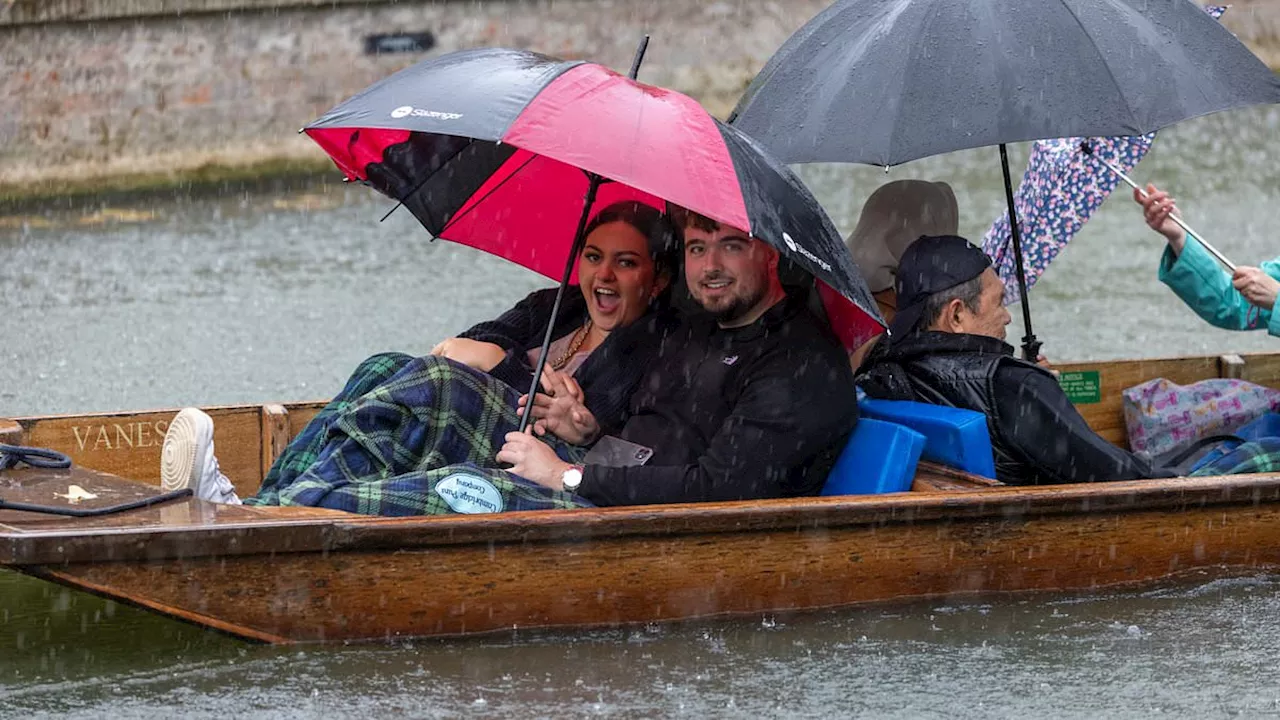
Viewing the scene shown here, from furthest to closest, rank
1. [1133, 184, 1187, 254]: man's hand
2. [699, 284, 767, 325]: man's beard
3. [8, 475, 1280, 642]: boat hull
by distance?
[1133, 184, 1187, 254]: man's hand → [699, 284, 767, 325]: man's beard → [8, 475, 1280, 642]: boat hull

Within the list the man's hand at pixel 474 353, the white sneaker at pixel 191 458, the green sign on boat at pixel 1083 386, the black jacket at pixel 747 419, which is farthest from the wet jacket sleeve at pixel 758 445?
the green sign on boat at pixel 1083 386

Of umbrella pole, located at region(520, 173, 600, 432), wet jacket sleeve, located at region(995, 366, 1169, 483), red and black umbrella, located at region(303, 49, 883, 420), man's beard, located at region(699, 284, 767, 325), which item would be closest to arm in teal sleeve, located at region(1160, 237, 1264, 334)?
wet jacket sleeve, located at region(995, 366, 1169, 483)

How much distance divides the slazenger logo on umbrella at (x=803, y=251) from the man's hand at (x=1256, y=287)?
1.65 meters

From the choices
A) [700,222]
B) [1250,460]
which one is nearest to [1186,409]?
[1250,460]

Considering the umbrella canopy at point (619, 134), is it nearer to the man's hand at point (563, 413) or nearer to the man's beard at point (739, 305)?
the man's beard at point (739, 305)

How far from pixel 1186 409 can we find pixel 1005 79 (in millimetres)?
1750

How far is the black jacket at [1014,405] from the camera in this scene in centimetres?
505

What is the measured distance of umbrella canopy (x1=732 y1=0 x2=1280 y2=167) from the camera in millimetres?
4895

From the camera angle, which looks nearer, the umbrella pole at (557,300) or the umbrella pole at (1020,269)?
the umbrella pole at (557,300)

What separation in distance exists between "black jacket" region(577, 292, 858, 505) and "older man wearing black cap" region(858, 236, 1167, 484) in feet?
1.22

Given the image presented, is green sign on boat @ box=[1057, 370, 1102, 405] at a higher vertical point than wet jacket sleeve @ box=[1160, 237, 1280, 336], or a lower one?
lower

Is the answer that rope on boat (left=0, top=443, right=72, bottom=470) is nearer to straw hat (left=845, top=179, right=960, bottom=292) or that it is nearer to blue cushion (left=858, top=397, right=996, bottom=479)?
blue cushion (left=858, top=397, right=996, bottom=479)

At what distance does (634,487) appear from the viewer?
4.87 metres

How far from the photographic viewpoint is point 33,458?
5035mm
